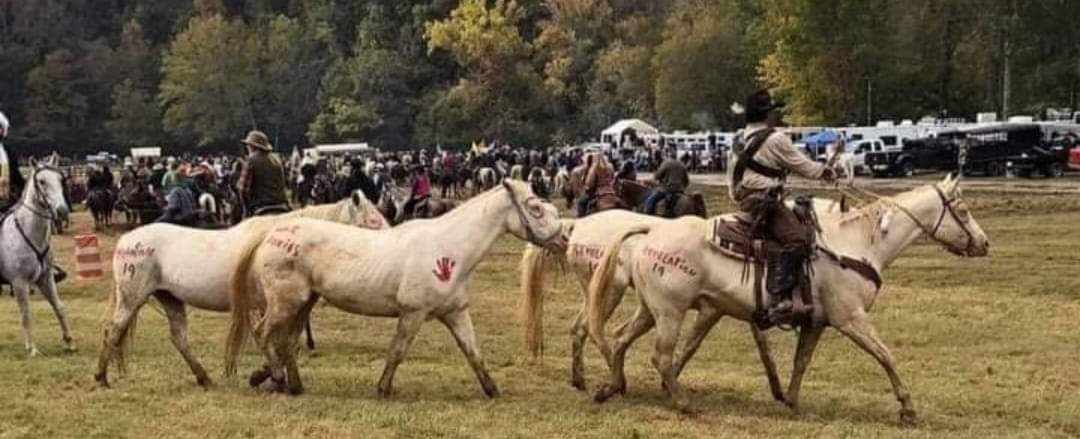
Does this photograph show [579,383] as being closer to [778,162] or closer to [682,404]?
[682,404]

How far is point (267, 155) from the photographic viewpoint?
43.0 feet

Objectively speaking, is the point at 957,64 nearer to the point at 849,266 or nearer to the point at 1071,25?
the point at 1071,25

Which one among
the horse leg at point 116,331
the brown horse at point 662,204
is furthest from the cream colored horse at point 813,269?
the brown horse at point 662,204

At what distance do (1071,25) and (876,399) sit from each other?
5325 cm

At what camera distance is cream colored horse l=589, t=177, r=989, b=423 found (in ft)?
31.8

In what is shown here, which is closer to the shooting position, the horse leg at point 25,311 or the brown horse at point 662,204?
the horse leg at point 25,311

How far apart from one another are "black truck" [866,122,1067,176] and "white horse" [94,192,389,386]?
3956 cm

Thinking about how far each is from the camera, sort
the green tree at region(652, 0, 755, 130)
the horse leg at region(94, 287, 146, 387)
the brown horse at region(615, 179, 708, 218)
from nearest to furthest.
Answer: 1. the horse leg at region(94, 287, 146, 387)
2. the brown horse at region(615, 179, 708, 218)
3. the green tree at region(652, 0, 755, 130)

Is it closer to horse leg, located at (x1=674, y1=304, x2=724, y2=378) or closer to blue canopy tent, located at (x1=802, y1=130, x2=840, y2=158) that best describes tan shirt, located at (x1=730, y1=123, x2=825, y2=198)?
horse leg, located at (x1=674, y1=304, x2=724, y2=378)

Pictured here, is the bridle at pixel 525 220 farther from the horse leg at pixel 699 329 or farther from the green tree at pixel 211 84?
the green tree at pixel 211 84

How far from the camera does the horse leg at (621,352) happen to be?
10.2 m

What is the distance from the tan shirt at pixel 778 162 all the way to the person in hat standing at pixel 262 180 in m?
5.38

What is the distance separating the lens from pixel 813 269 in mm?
9742

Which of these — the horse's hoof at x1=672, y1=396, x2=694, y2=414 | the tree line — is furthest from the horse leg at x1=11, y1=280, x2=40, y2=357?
the tree line
